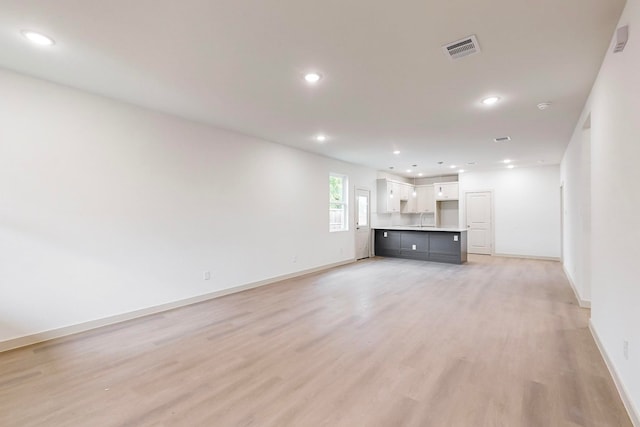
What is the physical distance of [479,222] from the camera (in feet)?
31.1

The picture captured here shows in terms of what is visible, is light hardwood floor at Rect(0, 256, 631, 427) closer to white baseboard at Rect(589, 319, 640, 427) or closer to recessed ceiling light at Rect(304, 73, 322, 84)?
white baseboard at Rect(589, 319, 640, 427)

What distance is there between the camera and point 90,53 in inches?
104

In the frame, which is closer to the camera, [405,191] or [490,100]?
[490,100]

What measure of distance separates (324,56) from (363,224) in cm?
649

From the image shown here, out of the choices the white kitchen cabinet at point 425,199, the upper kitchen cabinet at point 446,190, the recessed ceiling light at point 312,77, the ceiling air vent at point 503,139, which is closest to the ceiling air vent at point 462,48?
the recessed ceiling light at point 312,77

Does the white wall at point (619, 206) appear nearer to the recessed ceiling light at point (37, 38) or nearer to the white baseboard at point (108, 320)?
the recessed ceiling light at point (37, 38)

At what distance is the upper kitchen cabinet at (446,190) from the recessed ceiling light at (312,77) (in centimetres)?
843

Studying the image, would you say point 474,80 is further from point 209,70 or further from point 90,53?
point 90,53

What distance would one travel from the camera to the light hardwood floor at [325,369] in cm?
199

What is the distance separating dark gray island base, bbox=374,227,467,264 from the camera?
7738mm

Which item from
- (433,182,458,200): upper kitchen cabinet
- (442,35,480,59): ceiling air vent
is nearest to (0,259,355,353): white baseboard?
(442,35,480,59): ceiling air vent

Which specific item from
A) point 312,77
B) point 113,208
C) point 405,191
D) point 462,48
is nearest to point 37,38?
point 113,208

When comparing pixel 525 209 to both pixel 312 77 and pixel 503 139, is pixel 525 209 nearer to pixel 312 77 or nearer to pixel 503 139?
pixel 503 139

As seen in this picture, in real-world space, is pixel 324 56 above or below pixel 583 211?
above
